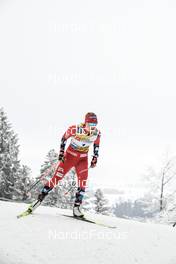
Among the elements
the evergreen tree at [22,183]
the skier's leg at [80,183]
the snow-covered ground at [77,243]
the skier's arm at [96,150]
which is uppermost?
the skier's arm at [96,150]

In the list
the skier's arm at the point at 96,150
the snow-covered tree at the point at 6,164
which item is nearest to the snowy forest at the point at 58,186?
the snow-covered tree at the point at 6,164

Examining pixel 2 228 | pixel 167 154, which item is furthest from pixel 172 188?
pixel 2 228

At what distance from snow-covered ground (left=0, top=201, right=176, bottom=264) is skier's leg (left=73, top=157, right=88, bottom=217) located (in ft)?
2.90

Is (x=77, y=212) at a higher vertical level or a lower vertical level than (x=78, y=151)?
lower

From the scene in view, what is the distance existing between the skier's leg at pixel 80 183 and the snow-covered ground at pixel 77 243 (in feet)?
2.90

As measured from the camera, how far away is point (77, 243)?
5.28 meters

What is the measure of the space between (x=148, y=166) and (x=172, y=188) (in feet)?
8.56

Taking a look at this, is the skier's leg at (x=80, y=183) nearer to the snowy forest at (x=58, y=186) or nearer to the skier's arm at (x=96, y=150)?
the skier's arm at (x=96, y=150)

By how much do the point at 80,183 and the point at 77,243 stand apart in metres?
2.50

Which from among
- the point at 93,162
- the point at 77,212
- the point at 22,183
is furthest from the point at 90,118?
the point at 22,183

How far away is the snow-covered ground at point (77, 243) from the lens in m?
4.68

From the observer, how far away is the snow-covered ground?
4684mm

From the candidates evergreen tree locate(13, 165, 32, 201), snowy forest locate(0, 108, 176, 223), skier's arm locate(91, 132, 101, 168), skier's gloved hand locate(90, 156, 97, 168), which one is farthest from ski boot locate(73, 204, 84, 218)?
evergreen tree locate(13, 165, 32, 201)

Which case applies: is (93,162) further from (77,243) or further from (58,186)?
(58,186)
